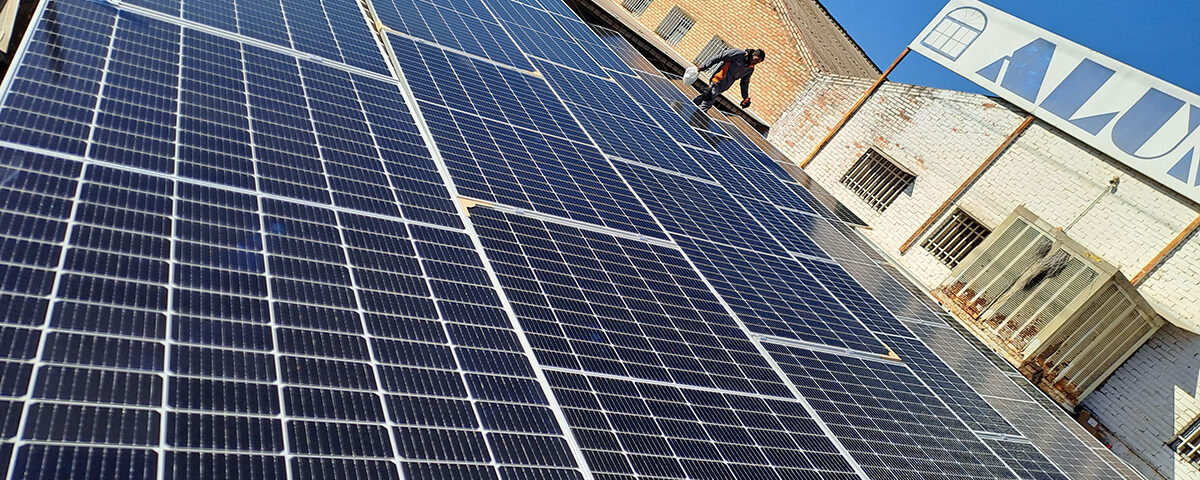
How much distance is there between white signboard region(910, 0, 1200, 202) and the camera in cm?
1947

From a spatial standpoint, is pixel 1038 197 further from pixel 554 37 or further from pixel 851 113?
pixel 554 37

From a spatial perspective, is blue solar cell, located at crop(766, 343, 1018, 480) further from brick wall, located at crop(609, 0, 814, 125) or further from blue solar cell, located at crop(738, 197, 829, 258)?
brick wall, located at crop(609, 0, 814, 125)

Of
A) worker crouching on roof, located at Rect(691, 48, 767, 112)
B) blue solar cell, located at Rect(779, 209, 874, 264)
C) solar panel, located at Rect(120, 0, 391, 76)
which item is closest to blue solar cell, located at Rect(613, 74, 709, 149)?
worker crouching on roof, located at Rect(691, 48, 767, 112)

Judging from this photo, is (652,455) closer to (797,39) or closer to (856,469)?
(856,469)

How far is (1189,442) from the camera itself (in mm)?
17578

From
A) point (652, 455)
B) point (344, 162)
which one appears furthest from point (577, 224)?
point (652, 455)

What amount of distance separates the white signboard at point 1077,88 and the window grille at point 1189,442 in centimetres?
566

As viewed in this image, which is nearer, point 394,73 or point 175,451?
point 175,451

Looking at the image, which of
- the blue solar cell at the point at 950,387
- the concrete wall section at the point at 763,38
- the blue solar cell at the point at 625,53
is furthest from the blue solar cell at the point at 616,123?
the concrete wall section at the point at 763,38

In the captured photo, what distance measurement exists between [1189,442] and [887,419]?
1079 cm

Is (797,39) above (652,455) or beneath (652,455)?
above

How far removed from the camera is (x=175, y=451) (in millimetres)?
5762

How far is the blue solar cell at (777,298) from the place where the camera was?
13445 millimetres

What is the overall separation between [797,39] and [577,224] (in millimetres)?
25595
